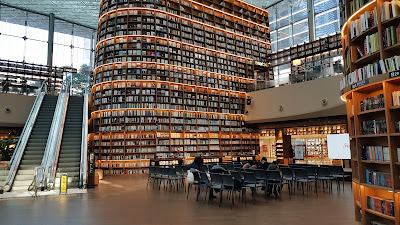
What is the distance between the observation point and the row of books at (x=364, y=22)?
12.0 ft

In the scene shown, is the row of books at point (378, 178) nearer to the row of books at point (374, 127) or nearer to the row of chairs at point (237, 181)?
the row of books at point (374, 127)

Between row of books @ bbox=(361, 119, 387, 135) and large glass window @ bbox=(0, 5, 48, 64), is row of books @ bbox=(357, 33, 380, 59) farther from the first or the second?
large glass window @ bbox=(0, 5, 48, 64)

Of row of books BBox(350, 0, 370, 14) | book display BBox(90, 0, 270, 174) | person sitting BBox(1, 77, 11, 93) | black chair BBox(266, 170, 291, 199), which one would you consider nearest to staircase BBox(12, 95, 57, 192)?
book display BBox(90, 0, 270, 174)

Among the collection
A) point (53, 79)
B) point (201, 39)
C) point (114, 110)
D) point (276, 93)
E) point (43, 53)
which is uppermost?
point (43, 53)

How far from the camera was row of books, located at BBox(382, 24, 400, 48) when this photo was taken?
10.9 ft

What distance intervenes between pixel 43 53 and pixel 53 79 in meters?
5.43

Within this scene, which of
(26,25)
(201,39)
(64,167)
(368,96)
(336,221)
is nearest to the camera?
(368,96)

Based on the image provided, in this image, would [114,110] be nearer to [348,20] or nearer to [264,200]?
[264,200]

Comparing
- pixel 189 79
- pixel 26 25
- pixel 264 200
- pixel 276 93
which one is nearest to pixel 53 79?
pixel 26 25

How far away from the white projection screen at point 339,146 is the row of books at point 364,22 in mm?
7782

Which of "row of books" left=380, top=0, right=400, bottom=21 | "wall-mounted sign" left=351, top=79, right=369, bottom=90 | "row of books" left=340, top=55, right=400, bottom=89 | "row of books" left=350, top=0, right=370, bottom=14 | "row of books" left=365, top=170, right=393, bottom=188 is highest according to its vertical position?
"row of books" left=350, top=0, right=370, bottom=14

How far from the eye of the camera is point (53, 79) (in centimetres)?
1830

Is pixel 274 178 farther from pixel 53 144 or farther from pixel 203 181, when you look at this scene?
pixel 53 144

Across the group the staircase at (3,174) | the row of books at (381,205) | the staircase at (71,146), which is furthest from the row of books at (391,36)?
the staircase at (3,174)
